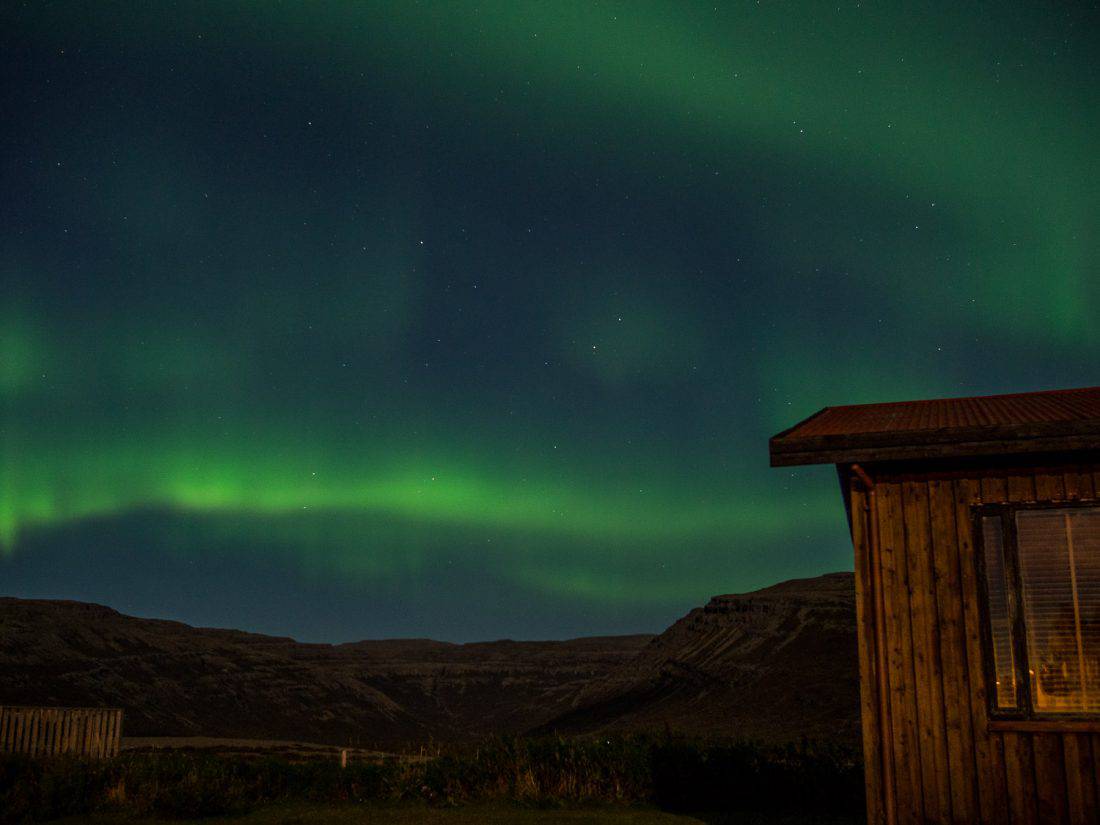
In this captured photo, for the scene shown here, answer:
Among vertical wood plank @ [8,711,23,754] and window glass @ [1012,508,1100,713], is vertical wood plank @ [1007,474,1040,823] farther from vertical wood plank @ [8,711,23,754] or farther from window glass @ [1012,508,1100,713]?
vertical wood plank @ [8,711,23,754]

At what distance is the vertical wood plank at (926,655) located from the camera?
8.05 metres

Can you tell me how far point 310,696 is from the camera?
9262cm

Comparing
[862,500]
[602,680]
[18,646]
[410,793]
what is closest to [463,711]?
[602,680]

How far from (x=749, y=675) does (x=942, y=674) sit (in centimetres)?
5290

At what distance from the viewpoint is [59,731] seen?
18.9 m

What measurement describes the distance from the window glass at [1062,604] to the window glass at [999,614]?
0.48 ft

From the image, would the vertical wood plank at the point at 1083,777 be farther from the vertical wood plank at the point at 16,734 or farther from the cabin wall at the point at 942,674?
the vertical wood plank at the point at 16,734

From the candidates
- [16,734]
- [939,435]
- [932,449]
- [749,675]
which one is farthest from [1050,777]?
[749,675]

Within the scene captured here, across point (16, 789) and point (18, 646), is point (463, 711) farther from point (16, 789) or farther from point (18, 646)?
point (16, 789)

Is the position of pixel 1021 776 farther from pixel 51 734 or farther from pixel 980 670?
pixel 51 734

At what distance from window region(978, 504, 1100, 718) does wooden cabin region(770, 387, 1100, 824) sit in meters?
0.01

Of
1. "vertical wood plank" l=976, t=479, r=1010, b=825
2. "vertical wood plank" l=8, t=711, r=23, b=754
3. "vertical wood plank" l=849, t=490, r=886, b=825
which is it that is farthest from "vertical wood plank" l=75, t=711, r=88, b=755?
"vertical wood plank" l=976, t=479, r=1010, b=825

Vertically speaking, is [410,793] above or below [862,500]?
below

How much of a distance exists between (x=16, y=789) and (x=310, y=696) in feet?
270
